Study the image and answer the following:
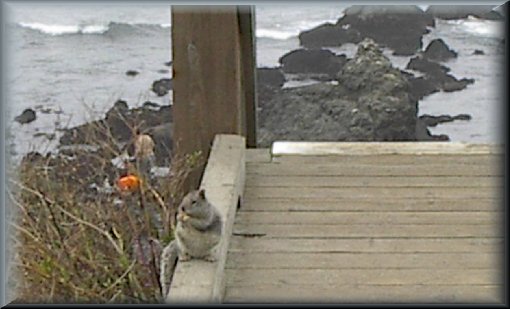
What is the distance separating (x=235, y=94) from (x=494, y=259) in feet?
3.26

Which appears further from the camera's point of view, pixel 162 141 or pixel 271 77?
pixel 271 77

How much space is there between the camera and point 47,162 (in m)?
3.93

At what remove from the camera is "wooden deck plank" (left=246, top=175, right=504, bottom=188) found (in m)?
3.56

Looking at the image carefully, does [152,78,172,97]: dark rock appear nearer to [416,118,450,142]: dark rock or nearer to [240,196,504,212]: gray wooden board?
[416,118,450,142]: dark rock

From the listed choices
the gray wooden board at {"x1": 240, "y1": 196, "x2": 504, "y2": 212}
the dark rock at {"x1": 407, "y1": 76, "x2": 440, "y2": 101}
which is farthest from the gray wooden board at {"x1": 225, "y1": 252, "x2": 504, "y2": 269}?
the dark rock at {"x1": 407, "y1": 76, "x2": 440, "y2": 101}

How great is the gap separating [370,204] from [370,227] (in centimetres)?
21

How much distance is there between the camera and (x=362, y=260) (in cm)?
295

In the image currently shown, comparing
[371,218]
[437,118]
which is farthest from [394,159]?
[437,118]

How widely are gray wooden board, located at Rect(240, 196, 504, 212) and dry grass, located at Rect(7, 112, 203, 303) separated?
0.87ft

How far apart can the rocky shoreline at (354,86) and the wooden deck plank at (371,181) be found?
3.77 feet

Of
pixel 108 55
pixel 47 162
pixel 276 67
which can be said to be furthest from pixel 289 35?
pixel 47 162

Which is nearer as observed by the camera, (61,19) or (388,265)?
(388,265)

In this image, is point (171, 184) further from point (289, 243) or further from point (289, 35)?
point (289, 35)

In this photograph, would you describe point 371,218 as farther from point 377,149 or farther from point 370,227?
point 377,149
